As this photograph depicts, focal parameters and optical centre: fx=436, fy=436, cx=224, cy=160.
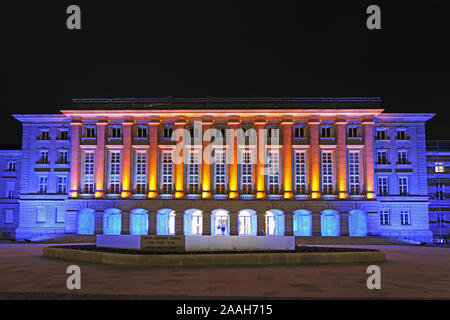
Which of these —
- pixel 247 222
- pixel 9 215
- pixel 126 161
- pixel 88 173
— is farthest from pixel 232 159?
pixel 9 215

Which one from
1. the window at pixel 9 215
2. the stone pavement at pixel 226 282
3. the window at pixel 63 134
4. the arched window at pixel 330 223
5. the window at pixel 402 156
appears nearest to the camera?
the stone pavement at pixel 226 282

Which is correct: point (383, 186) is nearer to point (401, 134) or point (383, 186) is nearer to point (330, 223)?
point (401, 134)

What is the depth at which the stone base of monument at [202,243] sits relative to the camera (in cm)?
2491

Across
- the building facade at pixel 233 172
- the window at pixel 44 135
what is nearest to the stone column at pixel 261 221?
the building facade at pixel 233 172

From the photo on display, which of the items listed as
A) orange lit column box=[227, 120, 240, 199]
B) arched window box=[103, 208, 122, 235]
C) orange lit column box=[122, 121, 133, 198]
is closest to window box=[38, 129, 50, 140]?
orange lit column box=[122, 121, 133, 198]

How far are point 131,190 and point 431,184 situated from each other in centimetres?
4041

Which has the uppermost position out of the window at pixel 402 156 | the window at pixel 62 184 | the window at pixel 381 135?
the window at pixel 381 135

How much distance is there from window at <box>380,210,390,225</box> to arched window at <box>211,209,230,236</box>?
19123mm

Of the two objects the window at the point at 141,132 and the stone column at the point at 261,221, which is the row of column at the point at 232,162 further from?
the stone column at the point at 261,221

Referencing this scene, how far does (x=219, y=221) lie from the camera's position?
176 ft

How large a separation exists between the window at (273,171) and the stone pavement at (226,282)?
31003mm

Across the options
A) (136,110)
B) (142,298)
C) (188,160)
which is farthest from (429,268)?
(136,110)

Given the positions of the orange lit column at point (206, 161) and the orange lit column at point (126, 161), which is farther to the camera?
the orange lit column at point (126, 161)

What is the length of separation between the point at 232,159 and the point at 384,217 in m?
20.3
